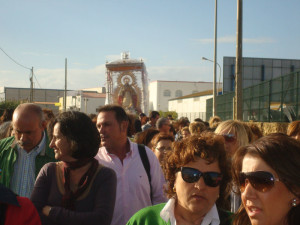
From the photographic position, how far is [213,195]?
259 cm

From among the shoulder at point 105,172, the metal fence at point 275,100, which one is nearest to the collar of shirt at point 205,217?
the shoulder at point 105,172

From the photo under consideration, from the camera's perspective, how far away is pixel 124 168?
4.06m

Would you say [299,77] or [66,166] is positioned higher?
[299,77]

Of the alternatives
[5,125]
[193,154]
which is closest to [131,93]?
[5,125]

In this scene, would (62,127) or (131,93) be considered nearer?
(62,127)

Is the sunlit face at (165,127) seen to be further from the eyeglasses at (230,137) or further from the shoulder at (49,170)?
the shoulder at (49,170)

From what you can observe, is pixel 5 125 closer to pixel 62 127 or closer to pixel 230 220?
pixel 62 127

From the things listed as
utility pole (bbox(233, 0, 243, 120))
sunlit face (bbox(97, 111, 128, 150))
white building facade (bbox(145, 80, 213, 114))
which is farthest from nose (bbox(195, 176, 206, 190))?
white building facade (bbox(145, 80, 213, 114))

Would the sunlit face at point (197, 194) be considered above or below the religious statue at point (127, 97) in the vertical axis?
below

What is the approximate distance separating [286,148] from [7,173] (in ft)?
9.35

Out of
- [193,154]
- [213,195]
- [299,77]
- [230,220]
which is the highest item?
[299,77]

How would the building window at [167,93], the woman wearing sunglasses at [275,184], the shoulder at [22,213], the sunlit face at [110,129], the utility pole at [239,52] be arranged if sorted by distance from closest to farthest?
the woman wearing sunglasses at [275,184], the shoulder at [22,213], the sunlit face at [110,129], the utility pole at [239,52], the building window at [167,93]

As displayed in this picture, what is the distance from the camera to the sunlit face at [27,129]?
3914 mm

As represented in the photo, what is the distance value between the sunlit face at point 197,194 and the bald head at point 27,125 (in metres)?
1.94
